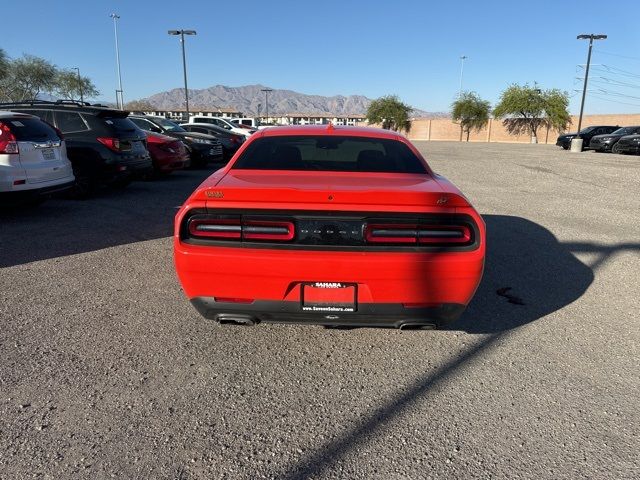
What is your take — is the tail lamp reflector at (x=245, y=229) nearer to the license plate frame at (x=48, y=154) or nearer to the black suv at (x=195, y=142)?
the license plate frame at (x=48, y=154)

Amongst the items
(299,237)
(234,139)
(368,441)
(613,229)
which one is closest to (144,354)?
(299,237)

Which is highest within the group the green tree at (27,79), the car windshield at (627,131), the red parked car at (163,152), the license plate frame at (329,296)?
the green tree at (27,79)

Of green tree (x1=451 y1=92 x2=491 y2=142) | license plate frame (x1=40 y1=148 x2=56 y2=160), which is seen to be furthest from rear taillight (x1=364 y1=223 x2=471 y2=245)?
green tree (x1=451 y1=92 x2=491 y2=142)

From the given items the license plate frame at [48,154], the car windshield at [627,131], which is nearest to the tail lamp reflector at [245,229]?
the license plate frame at [48,154]

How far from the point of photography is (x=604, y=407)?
2.64 metres

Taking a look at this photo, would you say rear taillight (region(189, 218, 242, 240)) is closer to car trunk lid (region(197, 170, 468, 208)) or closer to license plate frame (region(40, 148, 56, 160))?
car trunk lid (region(197, 170, 468, 208))

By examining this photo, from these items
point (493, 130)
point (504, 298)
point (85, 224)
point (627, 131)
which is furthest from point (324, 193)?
point (493, 130)

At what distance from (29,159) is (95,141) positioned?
2176 mm

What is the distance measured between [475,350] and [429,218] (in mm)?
1151

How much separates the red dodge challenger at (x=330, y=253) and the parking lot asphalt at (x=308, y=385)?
43cm

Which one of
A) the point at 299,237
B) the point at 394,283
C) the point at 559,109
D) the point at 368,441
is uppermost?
the point at 559,109

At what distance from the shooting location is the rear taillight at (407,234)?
275cm

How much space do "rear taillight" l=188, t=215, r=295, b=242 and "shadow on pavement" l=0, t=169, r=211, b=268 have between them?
3.33 metres

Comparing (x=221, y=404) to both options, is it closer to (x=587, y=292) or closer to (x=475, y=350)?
(x=475, y=350)
